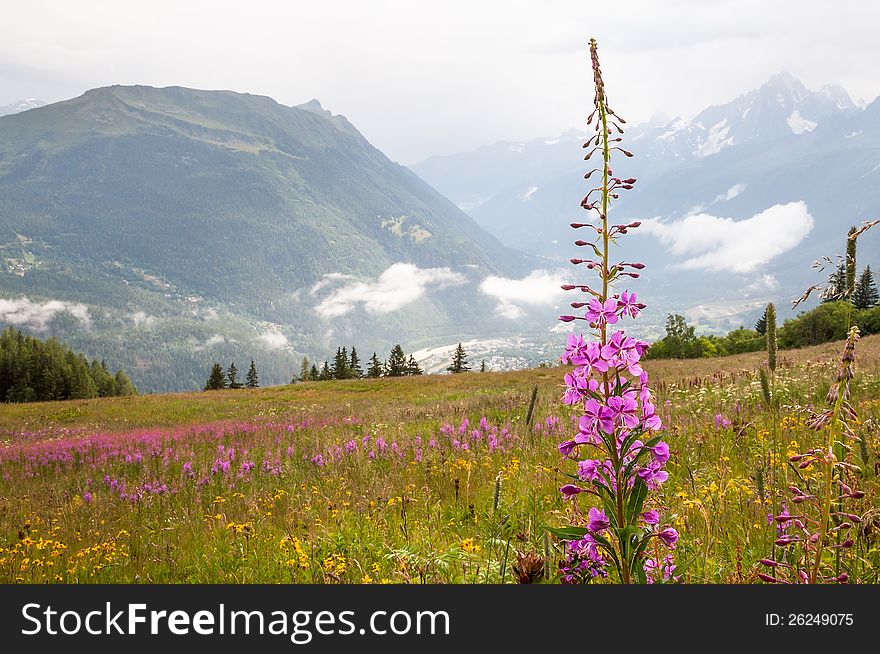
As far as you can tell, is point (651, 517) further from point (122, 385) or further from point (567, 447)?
point (122, 385)

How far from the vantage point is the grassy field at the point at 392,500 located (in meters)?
3.76

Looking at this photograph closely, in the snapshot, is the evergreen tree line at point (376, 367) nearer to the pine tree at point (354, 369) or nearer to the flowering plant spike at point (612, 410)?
the pine tree at point (354, 369)

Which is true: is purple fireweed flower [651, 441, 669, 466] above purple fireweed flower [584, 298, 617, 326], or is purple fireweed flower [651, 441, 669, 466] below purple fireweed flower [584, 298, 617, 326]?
below

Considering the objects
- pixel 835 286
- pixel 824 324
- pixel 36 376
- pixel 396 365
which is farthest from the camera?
pixel 36 376

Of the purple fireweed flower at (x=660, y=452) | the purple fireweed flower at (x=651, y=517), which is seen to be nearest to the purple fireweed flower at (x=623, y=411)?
the purple fireweed flower at (x=660, y=452)

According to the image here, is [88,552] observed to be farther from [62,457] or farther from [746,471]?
[62,457]

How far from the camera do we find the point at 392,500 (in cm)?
538

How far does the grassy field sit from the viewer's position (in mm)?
3762

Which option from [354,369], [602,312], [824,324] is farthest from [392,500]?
[354,369]

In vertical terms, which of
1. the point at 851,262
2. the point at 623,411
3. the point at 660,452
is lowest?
the point at 660,452

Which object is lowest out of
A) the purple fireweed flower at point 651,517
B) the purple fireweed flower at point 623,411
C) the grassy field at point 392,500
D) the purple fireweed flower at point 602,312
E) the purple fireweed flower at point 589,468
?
the grassy field at point 392,500

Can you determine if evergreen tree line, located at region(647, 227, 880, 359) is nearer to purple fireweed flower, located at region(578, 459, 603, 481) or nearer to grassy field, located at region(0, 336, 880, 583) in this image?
grassy field, located at region(0, 336, 880, 583)

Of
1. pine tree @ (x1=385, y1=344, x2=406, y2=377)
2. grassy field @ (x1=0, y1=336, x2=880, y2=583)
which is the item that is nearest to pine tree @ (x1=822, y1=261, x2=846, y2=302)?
grassy field @ (x1=0, y1=336, x2=880, y2=583)

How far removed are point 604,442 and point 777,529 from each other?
215 cm
